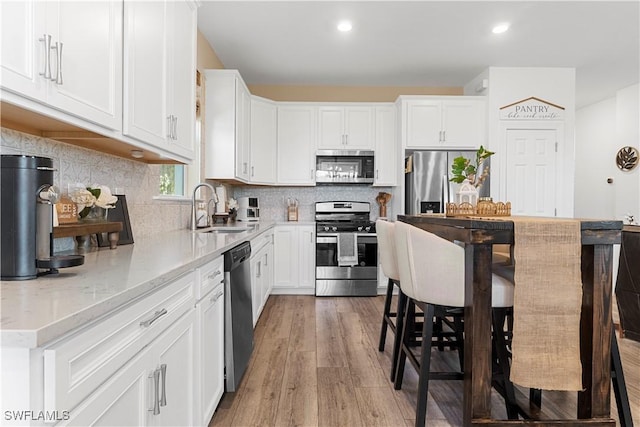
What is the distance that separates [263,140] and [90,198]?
3.18 meters

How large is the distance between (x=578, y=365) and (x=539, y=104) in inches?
154

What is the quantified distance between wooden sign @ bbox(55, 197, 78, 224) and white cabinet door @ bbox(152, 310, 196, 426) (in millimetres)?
691

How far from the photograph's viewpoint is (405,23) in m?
3.45

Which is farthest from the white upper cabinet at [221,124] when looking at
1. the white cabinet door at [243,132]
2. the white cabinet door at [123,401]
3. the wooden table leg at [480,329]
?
the white cabinet door at [123,401]

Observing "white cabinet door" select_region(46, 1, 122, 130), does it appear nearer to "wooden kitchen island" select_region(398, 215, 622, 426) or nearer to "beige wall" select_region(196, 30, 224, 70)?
"wooden kitchen island" select_region(398, 215, 622, 426)

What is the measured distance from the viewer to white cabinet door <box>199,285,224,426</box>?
1618 mm

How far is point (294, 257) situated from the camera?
4.66 m

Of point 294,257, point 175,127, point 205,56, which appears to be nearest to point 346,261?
point 294,257

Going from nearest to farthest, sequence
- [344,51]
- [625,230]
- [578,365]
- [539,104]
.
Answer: [578,365]
[625,230]
[344,51]
[539,104]

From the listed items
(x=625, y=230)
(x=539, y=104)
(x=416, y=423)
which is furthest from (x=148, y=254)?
(x=539, y=104)

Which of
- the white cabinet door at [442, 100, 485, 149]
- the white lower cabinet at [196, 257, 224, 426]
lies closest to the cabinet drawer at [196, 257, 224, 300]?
the white lower cabinet at [196, 257, 224, 426]

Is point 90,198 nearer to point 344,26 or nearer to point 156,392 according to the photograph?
point 156,392

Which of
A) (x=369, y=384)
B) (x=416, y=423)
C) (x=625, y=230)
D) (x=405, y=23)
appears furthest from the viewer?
(x=405, y=23)

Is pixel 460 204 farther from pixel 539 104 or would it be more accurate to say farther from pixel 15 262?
pixel 539 104
